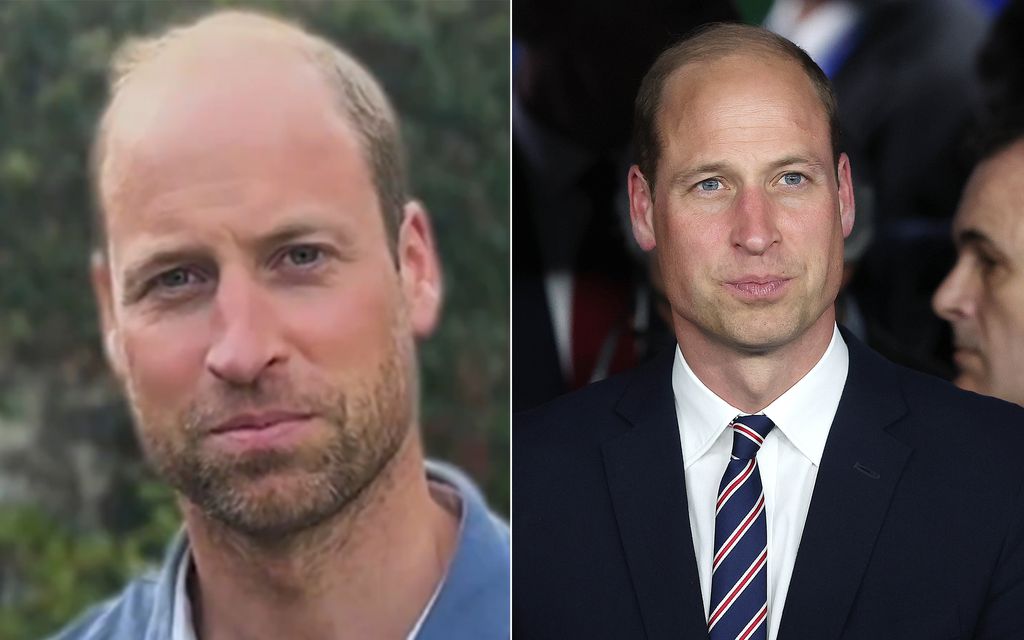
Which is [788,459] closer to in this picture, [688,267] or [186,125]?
[688,267]

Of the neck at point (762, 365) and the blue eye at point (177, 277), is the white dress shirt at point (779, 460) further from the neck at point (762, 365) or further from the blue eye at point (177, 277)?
the blue eye at point (177, 277)

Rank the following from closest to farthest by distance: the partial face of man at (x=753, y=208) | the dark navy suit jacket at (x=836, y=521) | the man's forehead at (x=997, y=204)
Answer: the dark navy suit jacket at (x=836, y=521) < the partial face of man at (x=753, y=208) < the man's forehead at (x=997, y=204)

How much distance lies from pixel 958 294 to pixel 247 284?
165cm

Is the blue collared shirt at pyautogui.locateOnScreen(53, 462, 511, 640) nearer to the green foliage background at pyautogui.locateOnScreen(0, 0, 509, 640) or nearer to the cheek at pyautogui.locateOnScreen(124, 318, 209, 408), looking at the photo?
the green foliage background at pyautogui.locateOnScreen(0, 0, 509, 640)

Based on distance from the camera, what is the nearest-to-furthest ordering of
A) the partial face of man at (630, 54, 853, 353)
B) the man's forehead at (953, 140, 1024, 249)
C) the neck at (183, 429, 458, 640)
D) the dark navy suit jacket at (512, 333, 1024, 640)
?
the dark navy suit jacket at (512, 333, 1024, 640)
the partial face of man at (630, 54, 853, 353)
the neck at (183, 429, 458, 640)
the man's forehead at (953, 140, 1024, 249)

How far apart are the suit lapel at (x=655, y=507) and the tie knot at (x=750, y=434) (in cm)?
13

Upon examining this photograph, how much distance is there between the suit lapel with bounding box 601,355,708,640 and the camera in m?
2.82

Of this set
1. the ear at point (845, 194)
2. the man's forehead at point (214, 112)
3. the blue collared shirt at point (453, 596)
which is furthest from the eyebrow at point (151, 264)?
the ear at point (845, 194)

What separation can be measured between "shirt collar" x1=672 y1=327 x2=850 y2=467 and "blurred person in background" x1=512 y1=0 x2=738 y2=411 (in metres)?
0.33

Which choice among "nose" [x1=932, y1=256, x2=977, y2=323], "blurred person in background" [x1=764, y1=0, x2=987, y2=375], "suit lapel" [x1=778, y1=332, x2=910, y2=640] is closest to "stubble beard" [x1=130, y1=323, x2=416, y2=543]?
"suit lapel" [x1=778, y1=332, x2=910, y2=640]

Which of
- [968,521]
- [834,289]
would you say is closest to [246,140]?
[834,289]

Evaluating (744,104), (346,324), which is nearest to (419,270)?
(346,324)

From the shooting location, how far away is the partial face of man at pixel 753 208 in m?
2.82

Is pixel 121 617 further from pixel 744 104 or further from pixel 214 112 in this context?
pixel 744 104
